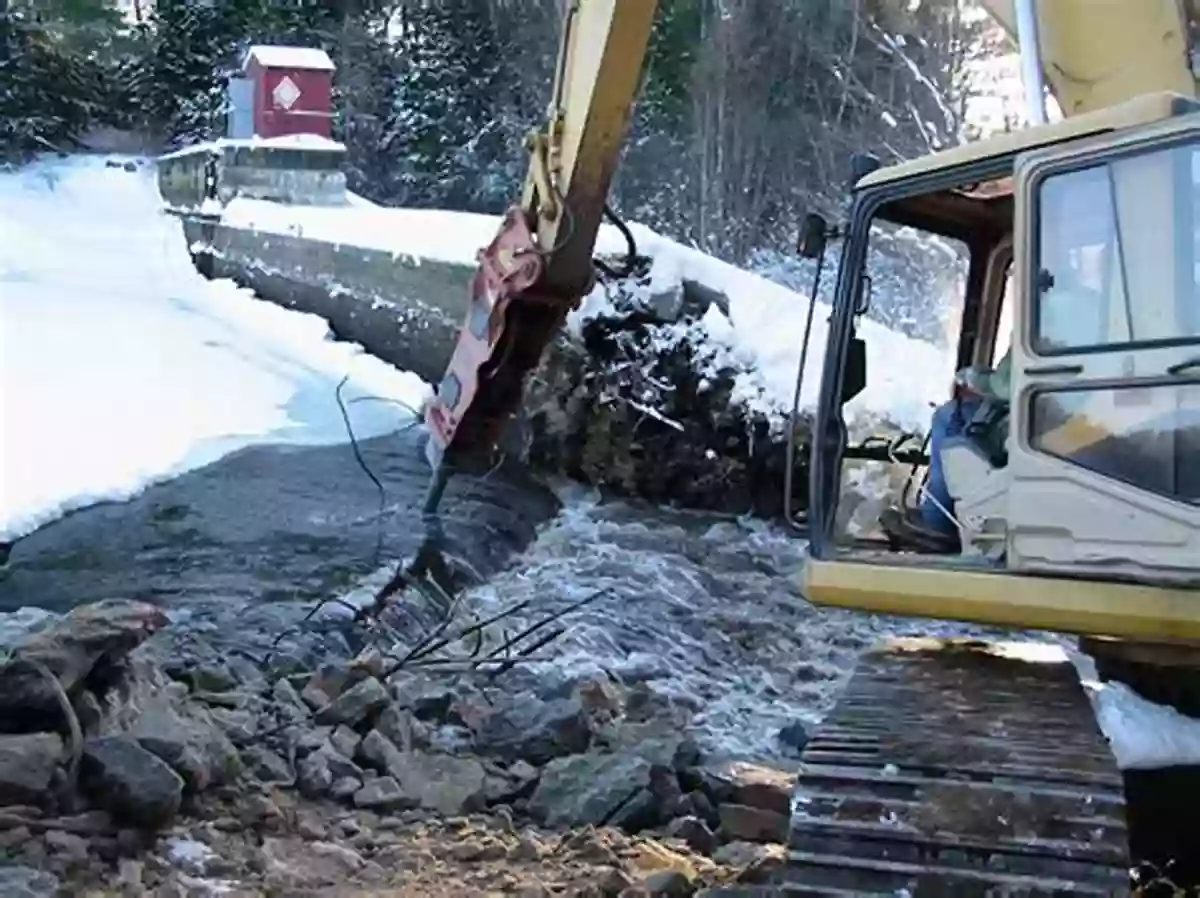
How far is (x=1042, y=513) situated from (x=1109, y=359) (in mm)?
363

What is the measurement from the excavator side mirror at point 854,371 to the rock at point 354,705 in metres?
1.91

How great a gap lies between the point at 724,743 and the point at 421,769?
153 cm

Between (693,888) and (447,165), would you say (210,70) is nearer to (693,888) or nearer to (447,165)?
(447,165)

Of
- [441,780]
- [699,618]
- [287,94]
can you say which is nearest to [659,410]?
[699,618]

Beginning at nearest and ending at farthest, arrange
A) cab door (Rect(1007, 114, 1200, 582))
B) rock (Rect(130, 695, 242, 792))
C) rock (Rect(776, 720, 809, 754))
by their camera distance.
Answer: cab door (Rect(1007, 114, 1200, 582))
rock (Rect(130, 695, 242, 792))
rock (Rect(776, 720, 809, 754))

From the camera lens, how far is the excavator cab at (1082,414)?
3.15m

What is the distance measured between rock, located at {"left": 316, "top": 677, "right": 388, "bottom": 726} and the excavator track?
6.80 feet

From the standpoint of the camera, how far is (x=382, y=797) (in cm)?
445

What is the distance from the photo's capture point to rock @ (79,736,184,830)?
3758 millimetres

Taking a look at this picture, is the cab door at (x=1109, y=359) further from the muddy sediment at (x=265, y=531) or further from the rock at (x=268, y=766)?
the muddy sediment at (x=265, y=531)

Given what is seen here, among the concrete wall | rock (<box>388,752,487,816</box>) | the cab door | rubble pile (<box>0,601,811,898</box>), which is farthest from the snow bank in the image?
the cab door

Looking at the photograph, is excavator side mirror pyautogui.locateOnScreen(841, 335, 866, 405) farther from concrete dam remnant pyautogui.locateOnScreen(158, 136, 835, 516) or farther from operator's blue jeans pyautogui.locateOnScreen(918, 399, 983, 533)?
concrete dam remnant pyautogui.locateOnScreen(158, 136, 835, 516)

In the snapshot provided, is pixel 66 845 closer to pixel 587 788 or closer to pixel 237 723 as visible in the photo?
pixel 237 723

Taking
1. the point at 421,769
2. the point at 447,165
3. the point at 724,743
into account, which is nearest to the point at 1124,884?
the point at 421,769
